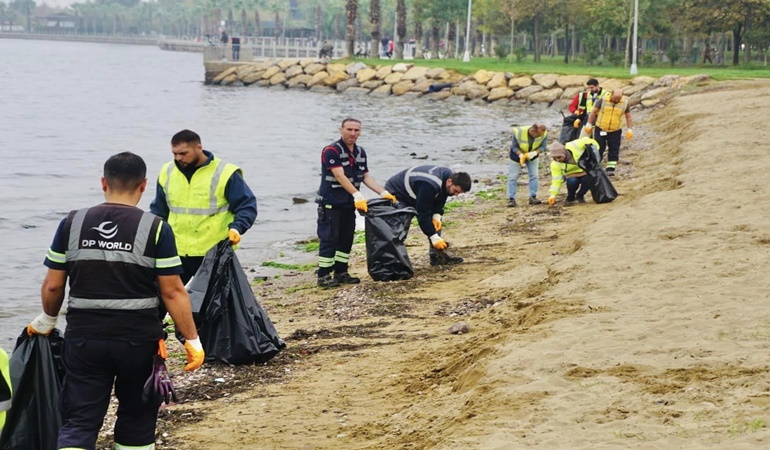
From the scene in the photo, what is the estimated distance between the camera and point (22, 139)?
35.6 metres

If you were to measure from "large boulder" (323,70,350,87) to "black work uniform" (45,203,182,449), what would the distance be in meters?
59.3

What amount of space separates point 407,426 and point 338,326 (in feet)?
10.4

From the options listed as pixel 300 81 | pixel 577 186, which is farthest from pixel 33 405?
pixel 300 81

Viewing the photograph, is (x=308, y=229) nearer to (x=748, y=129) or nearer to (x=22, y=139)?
(x=748, y=129)

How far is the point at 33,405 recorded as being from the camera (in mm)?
5430

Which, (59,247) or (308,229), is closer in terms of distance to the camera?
(59,247)

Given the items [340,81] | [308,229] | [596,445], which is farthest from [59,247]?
[340,81]

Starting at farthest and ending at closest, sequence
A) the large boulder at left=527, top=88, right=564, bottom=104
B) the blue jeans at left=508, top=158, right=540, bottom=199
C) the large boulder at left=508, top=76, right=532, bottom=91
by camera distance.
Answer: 1. the large boulder at left=508, top=76, right=532, bottom=91
2. the large boulder at left=527, top=88, right=564, bottom=104
3. the blue jeans at left=508, top=158, right=540, bottom=199

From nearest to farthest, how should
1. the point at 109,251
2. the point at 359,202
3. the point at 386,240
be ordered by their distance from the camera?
the point at 109,251, the point at 359,202, the point at 386,240

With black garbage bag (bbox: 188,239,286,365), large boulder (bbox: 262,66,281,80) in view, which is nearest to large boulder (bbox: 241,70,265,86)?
large boulder (bbox: 262,66,281,80)

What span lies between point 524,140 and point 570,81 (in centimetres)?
3520

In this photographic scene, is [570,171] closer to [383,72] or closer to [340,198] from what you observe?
[340,198]

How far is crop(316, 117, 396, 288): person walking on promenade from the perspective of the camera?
10602mm

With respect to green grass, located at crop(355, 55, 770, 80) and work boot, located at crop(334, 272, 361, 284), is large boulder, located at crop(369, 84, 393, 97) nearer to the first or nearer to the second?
green grass, located at crop(355, 55, 770, 80)
